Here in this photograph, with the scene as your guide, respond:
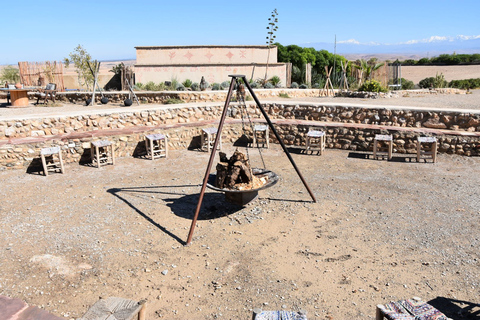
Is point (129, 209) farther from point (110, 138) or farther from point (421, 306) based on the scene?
point (421, 306)

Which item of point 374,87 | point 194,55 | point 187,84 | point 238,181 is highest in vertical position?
point 194,55

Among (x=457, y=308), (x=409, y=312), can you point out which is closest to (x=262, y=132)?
(x=457, y=308)

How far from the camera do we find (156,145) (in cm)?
1250

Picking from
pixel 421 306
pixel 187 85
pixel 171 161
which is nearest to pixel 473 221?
pixel 421 306

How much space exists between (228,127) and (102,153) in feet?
14.7

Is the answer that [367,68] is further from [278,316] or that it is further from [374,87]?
[278,316]

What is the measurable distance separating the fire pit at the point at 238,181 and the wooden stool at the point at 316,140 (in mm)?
4490

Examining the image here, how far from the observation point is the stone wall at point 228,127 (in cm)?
1109

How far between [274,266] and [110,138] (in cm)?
763

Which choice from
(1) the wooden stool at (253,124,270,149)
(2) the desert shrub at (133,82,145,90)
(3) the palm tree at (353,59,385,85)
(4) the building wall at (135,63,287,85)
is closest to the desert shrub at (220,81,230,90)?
(4) the building wall at (135,63,287,85)

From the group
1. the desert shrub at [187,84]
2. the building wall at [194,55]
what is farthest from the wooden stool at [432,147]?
the building wall at [194,55]

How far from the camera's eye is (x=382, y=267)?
5723 mm

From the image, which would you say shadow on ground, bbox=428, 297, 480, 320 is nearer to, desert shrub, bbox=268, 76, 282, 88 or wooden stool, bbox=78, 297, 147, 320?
wooden stool, bbox=78, 297, 147, 320

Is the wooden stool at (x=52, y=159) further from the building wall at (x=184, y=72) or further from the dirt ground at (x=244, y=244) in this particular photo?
the building wall at (x=184, y=72)
